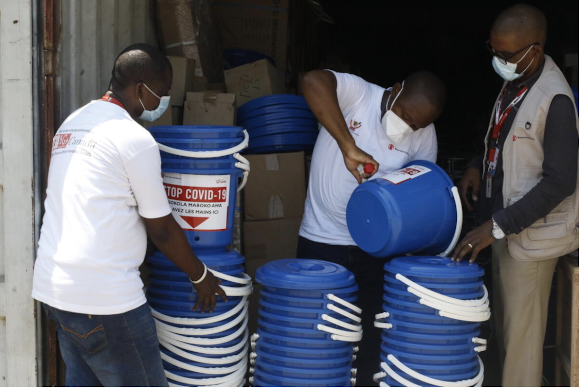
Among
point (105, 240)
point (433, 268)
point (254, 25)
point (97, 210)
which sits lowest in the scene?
point (433, 268)

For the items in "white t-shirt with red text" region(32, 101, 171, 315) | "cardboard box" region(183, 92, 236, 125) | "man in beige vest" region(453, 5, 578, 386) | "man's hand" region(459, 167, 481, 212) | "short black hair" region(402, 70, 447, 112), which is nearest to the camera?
"white t-shirt with red text" region(32, 101, 171, 315)

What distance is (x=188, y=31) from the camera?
4.05 meters

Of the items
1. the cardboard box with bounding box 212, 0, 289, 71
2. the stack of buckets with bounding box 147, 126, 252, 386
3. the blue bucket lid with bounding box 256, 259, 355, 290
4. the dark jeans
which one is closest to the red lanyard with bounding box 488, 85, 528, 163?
the dark jeans

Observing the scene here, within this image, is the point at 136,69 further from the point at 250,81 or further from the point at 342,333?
the point at 250,81

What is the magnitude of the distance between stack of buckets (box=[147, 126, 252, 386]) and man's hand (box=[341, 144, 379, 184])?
0.50 m

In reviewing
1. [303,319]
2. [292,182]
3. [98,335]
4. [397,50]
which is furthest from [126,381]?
[397,50]

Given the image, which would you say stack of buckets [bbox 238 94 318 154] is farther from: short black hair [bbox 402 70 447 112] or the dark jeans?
short black hair [bbox 402 70 447 112]

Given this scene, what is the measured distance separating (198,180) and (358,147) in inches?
30.8

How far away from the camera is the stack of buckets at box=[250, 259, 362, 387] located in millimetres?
A: 2529

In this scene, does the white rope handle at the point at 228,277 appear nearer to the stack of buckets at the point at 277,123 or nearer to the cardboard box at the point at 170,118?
the cardboard box at the point at 170,118

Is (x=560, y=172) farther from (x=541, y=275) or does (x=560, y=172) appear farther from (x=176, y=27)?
(x=176, y=27)

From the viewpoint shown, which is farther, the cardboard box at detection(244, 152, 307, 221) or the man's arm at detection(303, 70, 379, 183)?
the cardboard box at detection(244, 152, 307, 221)

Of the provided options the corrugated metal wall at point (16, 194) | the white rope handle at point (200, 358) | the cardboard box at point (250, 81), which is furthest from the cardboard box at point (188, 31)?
the white rope handle at point (200, 358)

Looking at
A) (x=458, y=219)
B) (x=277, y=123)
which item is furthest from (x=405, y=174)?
(x=277, y=123)
